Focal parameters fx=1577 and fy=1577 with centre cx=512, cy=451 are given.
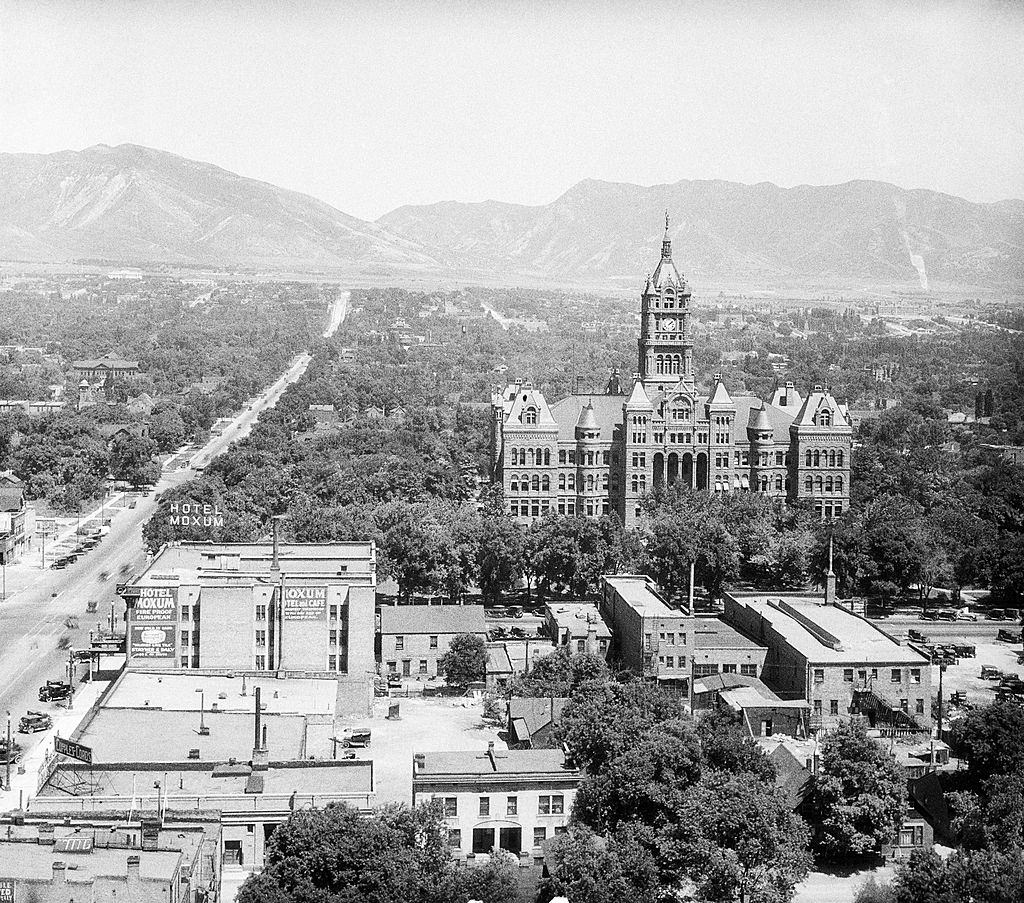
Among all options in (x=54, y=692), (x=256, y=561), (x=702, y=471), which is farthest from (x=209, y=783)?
(x=702, y=471)

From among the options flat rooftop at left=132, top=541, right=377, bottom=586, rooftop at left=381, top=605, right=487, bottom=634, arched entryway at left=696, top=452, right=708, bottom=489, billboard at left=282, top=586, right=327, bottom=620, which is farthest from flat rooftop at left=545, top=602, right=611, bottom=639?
arched entryway at left=696, top=452, right=708, bottom=489

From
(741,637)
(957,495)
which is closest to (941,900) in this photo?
(741,637)

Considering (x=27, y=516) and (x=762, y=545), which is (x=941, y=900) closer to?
(x=762, y=545)

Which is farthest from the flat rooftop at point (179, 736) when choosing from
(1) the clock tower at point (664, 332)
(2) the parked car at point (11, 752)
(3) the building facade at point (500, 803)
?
(1) the clock tower at point (664, 332)

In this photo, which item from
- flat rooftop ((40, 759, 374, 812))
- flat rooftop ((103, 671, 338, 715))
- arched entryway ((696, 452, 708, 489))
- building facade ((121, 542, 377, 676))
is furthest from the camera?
arched entryway ((696, 452, 708, 489))

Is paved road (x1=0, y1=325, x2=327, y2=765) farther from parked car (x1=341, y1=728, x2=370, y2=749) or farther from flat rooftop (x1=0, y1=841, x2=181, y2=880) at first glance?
flat rooftop (x1=0, y1=841, x2=181, y2=880)

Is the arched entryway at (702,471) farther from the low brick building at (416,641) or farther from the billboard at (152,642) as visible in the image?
the billboard at (152,642)

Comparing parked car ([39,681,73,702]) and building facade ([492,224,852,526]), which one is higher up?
building facade ([492,224,852,526])

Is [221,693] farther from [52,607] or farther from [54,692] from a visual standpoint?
[52,607]
